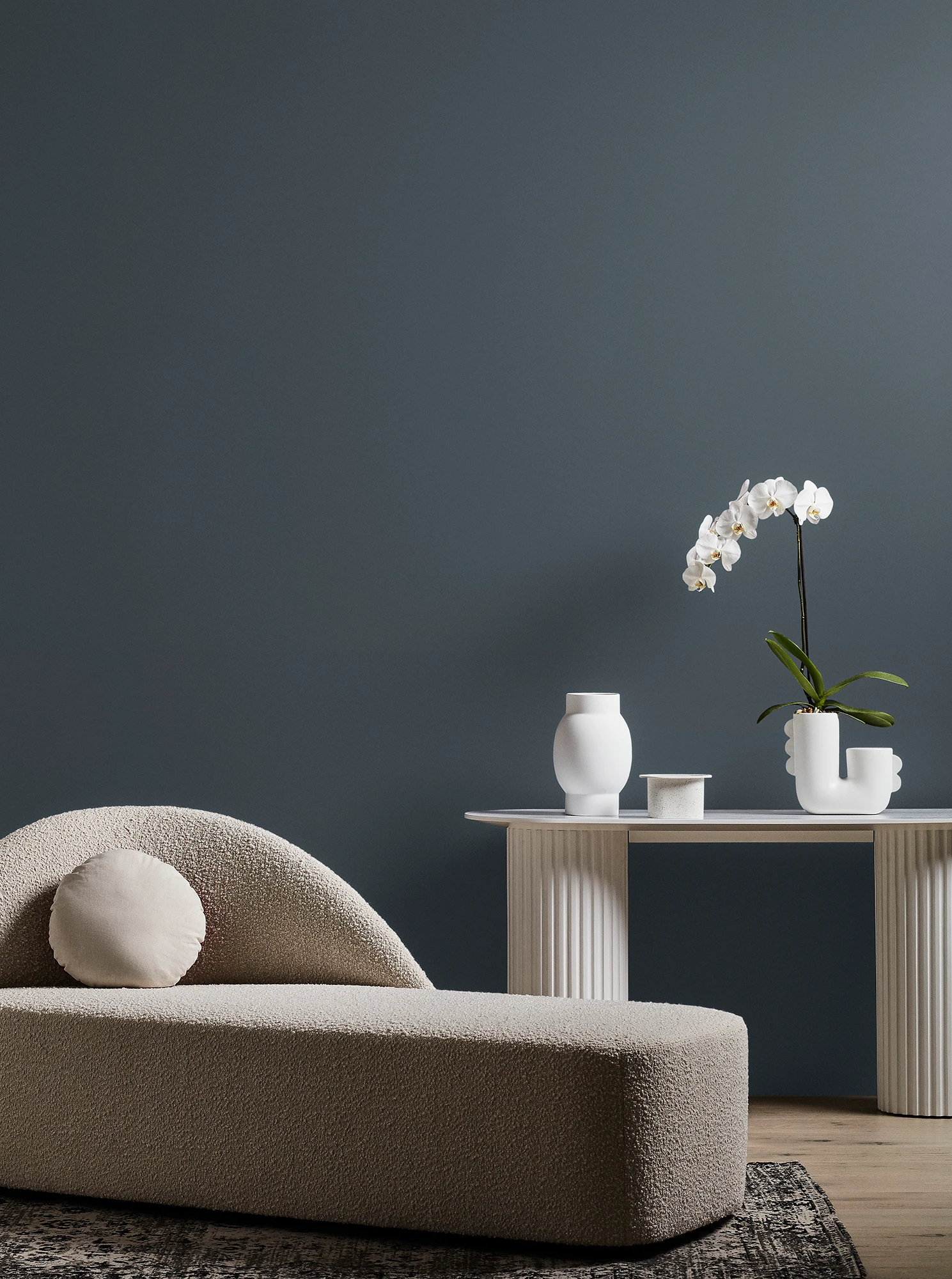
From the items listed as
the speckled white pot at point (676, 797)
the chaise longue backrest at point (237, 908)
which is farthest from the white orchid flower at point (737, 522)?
the chaise longue backrest at point (237, 908)

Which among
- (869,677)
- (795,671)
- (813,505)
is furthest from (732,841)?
(813,505)

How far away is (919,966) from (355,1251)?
1.34m

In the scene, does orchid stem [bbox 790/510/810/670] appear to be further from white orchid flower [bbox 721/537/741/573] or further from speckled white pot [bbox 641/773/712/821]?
speckled white pot [bbox 641/773/712/821]

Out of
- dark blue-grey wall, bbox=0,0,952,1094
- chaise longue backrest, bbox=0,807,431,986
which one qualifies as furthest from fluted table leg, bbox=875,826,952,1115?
chaise longue backrest, bbox=0,807,431,986

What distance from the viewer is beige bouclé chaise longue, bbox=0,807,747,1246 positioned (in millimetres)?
1769

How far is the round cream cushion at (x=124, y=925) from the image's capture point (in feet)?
7.27

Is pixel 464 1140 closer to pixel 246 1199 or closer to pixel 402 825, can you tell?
pixel 246 1199

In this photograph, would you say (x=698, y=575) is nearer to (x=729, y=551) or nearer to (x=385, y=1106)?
(x=729, y=551)

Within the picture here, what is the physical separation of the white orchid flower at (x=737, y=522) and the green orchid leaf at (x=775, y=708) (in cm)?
36

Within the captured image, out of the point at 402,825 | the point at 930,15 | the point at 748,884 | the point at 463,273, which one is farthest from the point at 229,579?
the point at 930,15

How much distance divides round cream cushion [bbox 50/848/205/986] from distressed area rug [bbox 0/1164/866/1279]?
355 millimetres

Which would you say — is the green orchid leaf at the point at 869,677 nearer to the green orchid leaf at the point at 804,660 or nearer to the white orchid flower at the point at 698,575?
the green orchid leaf at the point at 804,660

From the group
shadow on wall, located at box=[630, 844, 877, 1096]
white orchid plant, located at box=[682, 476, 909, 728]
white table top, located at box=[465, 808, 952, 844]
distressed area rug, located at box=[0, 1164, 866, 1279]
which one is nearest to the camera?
distressed area rug, located at box=[0, 1164, 866, 1279]

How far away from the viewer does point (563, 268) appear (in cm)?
318
